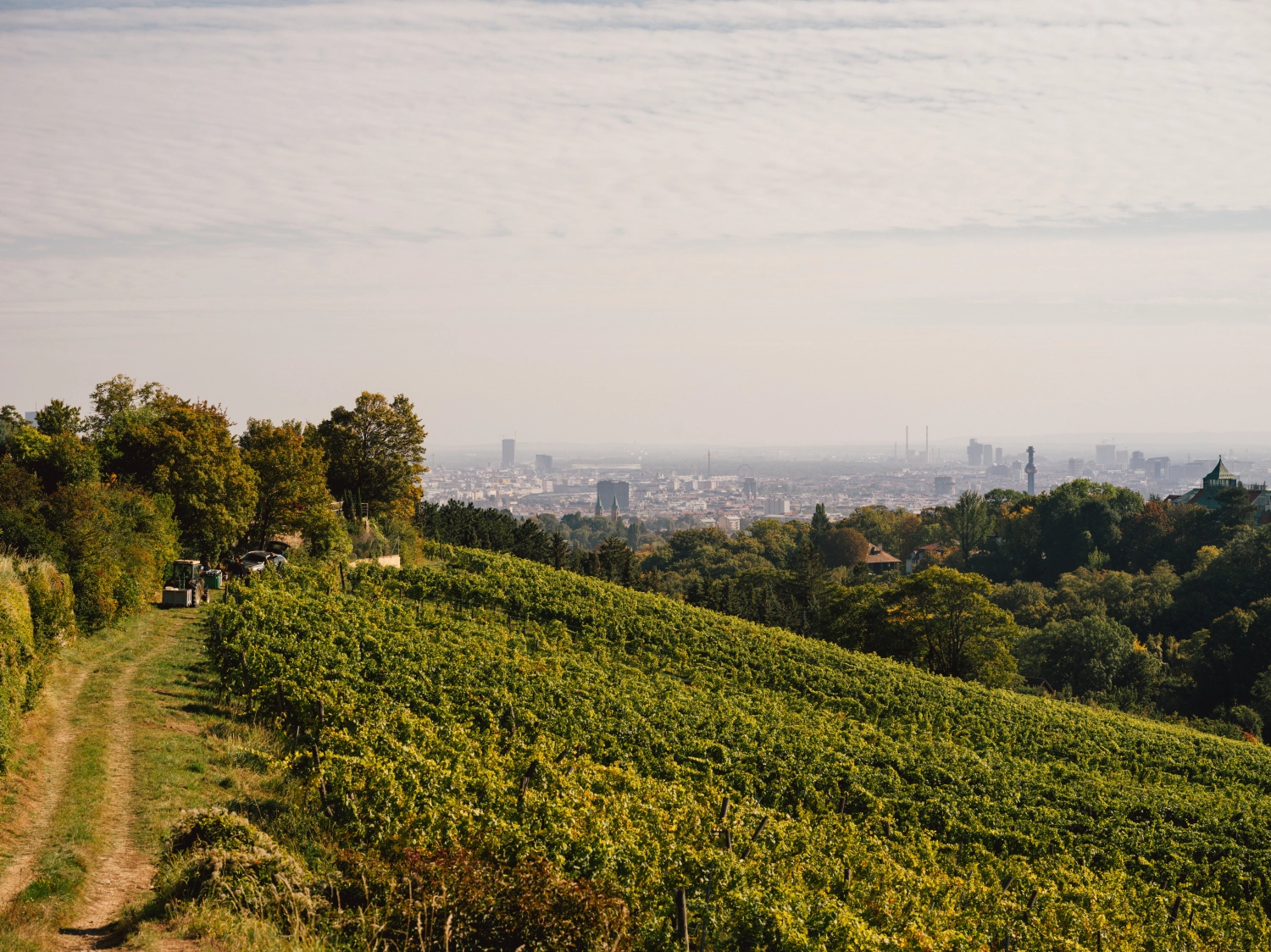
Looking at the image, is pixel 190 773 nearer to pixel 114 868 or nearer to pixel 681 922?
pixel 114 868

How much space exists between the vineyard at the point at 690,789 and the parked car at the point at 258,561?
13.0ft

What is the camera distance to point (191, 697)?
1565cm

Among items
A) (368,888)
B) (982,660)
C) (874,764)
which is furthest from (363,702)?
(982,660)

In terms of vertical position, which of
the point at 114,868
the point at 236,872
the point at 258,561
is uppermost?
the point at 258,561

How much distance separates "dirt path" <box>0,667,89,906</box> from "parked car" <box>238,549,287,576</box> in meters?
13.2

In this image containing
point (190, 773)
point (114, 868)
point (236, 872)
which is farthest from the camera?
point (190, 773)

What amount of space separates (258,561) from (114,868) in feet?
72.1

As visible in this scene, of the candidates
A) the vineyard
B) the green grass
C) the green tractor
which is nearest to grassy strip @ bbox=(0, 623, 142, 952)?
the green grass

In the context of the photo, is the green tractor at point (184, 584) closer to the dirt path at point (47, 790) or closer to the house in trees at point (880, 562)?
the dirt path at point (47, 790)

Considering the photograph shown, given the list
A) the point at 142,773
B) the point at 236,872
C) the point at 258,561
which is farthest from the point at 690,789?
the point at 258,561

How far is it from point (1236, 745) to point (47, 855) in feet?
92.8

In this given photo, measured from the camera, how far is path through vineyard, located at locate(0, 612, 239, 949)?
8.06 meters

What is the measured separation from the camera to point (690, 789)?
46.7 ft

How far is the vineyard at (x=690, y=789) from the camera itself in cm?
828
